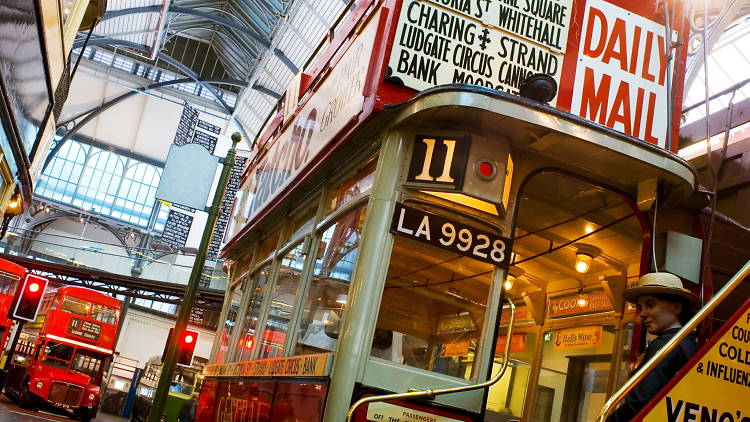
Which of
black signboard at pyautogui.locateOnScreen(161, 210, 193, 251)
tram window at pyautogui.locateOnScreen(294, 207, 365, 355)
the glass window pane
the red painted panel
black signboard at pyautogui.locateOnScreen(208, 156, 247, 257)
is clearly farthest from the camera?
black signboard at pyautogui.locateOnScreen(161, 210, 193, 251)

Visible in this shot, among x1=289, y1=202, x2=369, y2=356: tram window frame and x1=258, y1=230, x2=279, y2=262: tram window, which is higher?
x1=258, y1=230, x2=279, y2=262: tram window

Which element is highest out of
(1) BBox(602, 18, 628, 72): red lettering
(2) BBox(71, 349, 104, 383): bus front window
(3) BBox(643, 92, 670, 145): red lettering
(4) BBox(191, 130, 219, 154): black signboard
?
(4) BBox(191, 130, 219, 154): black signboard

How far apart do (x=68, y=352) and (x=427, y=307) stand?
19.0 metres

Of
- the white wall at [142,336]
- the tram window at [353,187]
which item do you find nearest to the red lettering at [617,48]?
the tram window at [353,187]

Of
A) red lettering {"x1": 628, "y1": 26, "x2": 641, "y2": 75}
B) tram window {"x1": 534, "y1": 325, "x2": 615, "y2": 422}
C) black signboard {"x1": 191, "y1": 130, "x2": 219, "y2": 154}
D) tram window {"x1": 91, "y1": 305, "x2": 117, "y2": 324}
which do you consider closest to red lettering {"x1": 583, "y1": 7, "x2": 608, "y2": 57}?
red lettering {"x1": 628, "y1": 26, "x2": 641, "y2": 75}

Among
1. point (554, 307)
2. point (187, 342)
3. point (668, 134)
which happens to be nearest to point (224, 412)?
point (187, 342)

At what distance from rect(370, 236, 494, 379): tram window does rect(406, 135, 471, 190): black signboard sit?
1.55 ft

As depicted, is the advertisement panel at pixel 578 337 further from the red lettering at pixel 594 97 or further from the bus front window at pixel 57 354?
the bus front window at pixel 57 354

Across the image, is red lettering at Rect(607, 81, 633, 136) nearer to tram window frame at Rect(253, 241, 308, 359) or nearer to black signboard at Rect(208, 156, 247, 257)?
tram window frame at Rect(253, 241, 308, 359)

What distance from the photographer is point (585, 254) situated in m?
7.61

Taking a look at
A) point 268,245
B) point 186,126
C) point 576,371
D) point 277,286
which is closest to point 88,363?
point 268,245

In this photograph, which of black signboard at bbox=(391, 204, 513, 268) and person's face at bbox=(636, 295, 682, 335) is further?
black signboard at bbox=(391, 204, 513, 268)

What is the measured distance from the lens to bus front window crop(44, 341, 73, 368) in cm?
2081

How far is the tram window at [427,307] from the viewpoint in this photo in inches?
197
